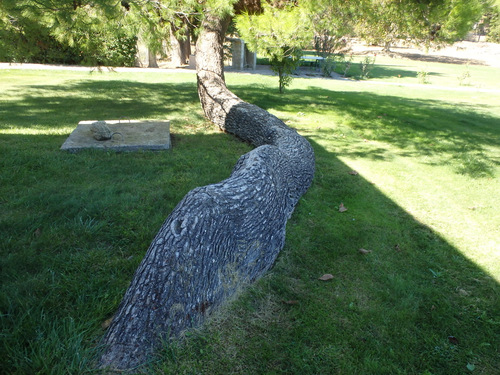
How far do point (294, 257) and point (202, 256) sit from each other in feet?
3.98

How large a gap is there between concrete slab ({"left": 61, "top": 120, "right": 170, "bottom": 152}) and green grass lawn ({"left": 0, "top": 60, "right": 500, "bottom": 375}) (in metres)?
0.21

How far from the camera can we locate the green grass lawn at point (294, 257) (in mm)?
2164

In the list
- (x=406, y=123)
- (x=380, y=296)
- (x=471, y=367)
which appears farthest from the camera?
(x=406, y=123)

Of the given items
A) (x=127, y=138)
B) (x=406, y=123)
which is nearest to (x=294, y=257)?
(x=127, y=138)

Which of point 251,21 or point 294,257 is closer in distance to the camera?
point 294,257

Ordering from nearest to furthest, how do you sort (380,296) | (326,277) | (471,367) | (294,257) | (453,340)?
(471,367) < (453,340) < (380,296) < (326,277) < (294,257)

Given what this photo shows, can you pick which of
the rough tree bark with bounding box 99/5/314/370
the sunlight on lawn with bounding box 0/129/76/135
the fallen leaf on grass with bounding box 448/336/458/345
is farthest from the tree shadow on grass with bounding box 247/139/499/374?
the sunlight on lawn with bounding box 0/129/76/135

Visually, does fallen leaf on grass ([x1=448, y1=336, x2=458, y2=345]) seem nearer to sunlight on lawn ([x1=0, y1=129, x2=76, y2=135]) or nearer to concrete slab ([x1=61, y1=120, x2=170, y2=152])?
concrete slab ([x1=61, y1=120, x2=170, y2=152])

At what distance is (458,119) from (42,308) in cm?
1121

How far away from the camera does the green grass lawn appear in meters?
2.16

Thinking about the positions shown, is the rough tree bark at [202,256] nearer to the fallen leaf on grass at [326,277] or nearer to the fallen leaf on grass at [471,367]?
the fallen leaf on grass at [326,277]

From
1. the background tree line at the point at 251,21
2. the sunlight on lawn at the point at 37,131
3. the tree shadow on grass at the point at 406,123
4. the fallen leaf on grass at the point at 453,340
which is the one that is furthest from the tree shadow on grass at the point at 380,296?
the sunlight on lawn at the point at 37,131

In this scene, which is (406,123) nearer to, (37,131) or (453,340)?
(453,340)

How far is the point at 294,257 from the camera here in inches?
126
